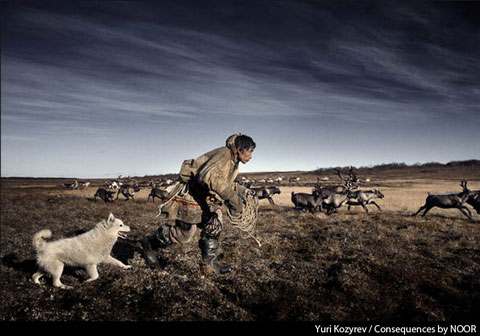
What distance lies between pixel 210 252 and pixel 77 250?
2878 millimetres

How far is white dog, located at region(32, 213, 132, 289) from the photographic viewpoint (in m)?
5.41

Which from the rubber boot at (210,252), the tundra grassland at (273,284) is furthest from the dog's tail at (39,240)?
the rubber boot at (210,252)

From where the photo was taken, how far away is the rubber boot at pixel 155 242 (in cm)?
592

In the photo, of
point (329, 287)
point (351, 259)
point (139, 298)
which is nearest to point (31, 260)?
point (139, 298)

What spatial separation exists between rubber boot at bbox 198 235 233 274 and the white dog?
1945mm

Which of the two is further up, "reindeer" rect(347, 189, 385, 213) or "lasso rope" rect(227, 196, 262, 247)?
"lasso rope" rect(227, 196, 262, 247)

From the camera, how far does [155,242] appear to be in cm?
617

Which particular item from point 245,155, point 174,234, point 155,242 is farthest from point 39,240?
point 245,155

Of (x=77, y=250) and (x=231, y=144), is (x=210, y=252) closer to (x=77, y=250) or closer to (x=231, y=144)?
(x=231, y=144)

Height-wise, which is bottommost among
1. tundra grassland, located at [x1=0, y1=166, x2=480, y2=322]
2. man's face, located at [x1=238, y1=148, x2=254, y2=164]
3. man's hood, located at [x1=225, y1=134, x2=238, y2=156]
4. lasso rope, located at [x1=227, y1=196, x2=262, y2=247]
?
tundra grassland, located at [x1=0, y1=166, x2=480, y2=322]

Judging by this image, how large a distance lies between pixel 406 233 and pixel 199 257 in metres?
8.26

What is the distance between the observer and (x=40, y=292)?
5.12 metres

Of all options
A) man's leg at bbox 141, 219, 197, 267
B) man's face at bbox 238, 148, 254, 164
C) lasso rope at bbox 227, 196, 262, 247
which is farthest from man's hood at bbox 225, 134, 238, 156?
man's leg at bbox 141, 219, 197, 267

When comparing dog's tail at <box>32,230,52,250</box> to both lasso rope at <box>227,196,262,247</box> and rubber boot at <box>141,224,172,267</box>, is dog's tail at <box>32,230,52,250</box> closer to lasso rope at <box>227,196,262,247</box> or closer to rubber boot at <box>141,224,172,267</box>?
rubber boot at <box>141,224,172,267</box>
